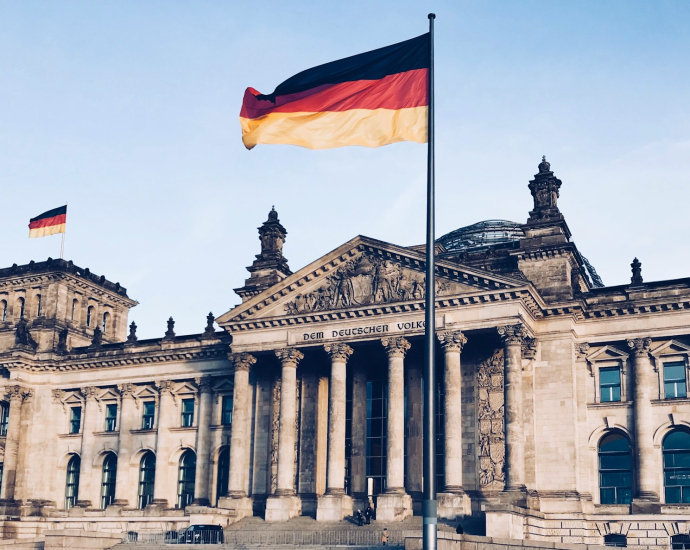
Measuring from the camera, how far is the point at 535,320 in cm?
5222

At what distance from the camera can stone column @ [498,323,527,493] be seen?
156ft

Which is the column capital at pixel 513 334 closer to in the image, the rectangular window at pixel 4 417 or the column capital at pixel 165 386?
the column capital at pixel 165 386

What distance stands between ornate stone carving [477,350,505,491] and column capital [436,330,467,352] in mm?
3205

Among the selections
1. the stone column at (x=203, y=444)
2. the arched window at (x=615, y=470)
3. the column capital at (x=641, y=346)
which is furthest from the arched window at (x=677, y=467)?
the stone column at (x=203, y=444)

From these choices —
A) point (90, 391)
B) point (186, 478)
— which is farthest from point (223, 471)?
point (90, 391)

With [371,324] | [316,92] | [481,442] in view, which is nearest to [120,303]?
[371,324]

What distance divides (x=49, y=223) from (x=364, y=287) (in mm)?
28227

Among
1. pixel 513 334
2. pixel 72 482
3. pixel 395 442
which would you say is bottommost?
pixel 72 482

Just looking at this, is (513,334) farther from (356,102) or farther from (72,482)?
(72,482)

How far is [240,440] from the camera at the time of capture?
2206 inches

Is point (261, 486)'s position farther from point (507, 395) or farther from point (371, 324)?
point (507, 395)

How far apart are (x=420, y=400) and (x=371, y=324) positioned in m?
5.30

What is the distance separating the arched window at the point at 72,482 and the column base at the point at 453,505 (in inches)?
1234

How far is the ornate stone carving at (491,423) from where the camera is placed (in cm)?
5016
